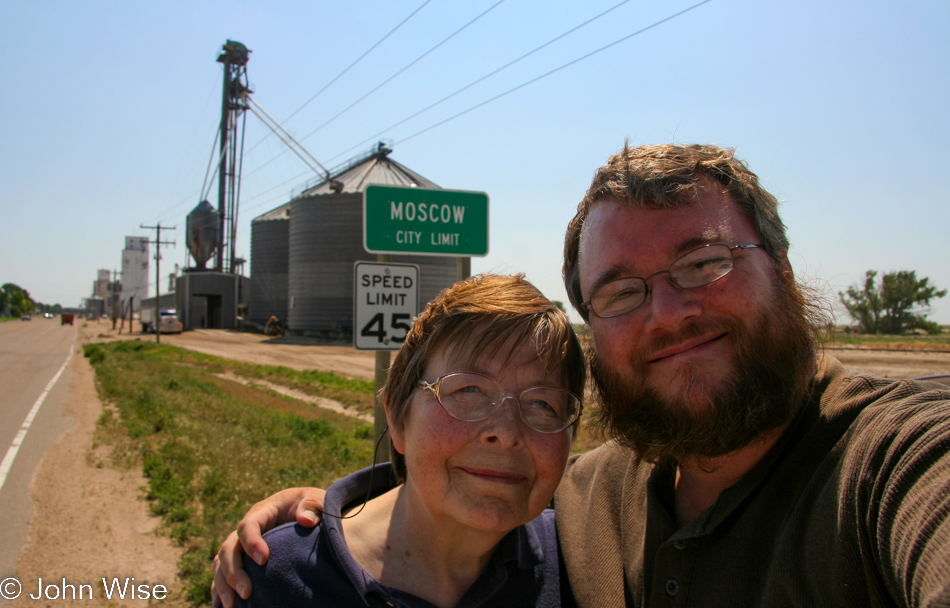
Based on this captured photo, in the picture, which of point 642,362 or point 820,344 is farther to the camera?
point 820,344

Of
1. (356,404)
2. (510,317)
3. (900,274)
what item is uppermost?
(900,274)

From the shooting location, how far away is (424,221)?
5.04 meters

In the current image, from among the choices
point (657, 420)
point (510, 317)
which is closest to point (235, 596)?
point (510, 317)

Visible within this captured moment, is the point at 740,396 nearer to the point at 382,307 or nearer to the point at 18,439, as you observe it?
the point at 382,307

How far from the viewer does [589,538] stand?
69.7 inches

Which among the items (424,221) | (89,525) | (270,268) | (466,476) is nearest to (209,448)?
(89,525)

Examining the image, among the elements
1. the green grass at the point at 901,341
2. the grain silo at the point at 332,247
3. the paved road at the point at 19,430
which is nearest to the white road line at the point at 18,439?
the paved road at the point at 19,430

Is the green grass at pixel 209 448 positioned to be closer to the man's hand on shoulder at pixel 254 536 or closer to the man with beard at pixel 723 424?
the man's hand on shoulder at pixel 254 536

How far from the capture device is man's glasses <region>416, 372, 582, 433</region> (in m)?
1.60

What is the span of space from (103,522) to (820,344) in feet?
22.5

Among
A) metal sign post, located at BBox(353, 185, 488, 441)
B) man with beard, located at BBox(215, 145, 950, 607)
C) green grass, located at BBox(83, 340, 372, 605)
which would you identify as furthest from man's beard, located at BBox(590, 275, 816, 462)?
green grass, located at BBox(83, 340, 372, 605)

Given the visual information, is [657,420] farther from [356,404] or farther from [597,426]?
[356,404]

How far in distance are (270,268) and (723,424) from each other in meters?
53.1

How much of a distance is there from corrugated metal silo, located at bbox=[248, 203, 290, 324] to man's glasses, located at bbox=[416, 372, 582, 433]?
50.9m
